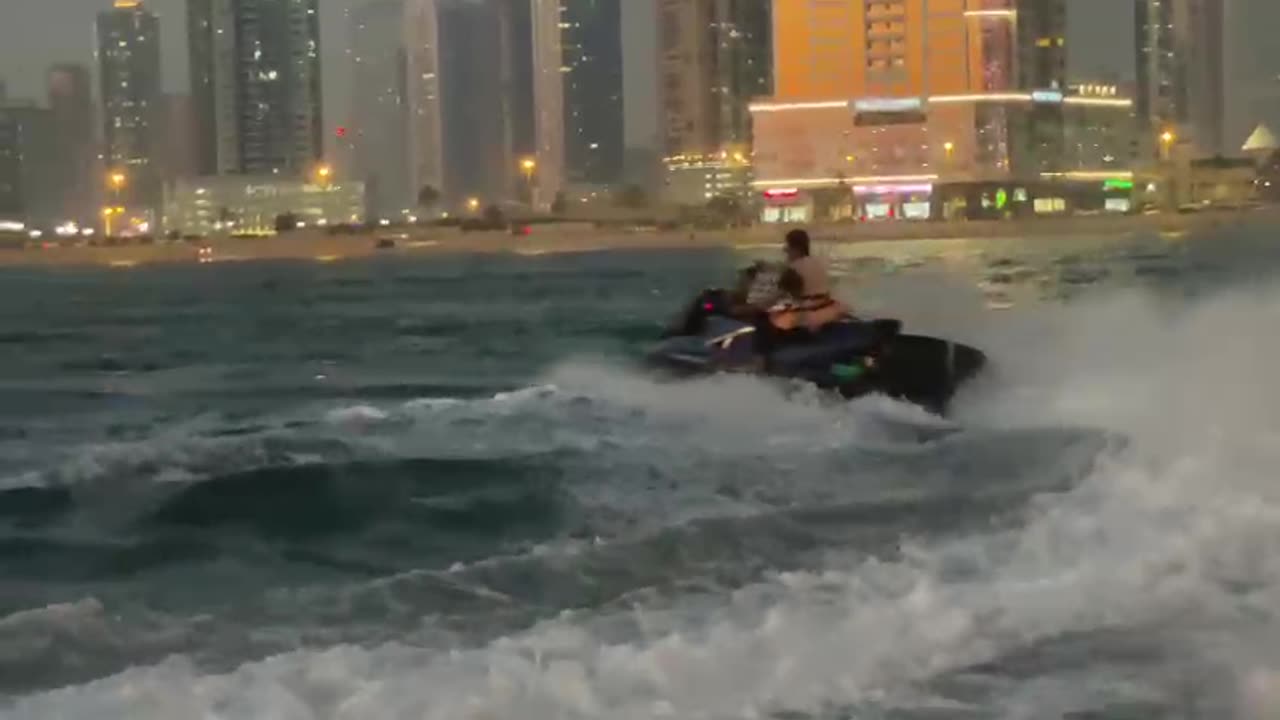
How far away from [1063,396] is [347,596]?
393 inches

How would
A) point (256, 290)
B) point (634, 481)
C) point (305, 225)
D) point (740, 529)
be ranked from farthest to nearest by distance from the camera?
1. point (305, 225)
2. point (256, 290)
3. point (634, 481)
4. point (740, 529)

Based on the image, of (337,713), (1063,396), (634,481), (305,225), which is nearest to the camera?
(337,713)

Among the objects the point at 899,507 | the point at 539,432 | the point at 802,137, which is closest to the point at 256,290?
the point at 539,432

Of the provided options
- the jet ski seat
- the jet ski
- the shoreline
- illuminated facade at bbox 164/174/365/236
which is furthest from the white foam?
illuminated facade at bbox 164/174/365/236

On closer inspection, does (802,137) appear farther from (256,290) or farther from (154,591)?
(154,591)

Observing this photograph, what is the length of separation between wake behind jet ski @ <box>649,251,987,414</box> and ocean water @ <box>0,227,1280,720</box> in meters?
0.22

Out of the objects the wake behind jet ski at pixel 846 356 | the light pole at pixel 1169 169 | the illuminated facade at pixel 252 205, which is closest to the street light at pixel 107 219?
the illuminated facade at pixel 252 205

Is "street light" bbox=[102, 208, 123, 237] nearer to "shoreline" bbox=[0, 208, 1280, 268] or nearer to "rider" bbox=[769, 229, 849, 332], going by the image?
"shoreline" bbox=[0, 208, 1280, 268]

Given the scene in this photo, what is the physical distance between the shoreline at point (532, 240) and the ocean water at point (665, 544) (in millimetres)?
117194

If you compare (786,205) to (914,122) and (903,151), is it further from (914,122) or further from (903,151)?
(914,122)

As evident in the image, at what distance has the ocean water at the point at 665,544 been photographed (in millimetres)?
7410

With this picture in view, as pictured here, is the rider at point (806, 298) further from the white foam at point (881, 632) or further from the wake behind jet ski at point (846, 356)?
the white foam at point (881, 632)

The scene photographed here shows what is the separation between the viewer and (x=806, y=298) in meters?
17.0

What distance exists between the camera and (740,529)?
36.3 feet
